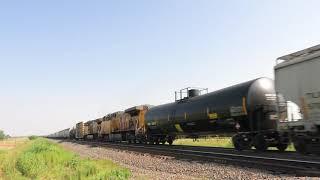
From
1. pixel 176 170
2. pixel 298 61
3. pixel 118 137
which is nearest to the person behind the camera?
pixel 176 170

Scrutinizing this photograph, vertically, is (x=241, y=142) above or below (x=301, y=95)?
below

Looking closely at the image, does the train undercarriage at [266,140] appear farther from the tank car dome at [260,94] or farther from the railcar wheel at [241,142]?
the tank car dome at [260,94]

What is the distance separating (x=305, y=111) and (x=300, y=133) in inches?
36.4

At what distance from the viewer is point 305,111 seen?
595 inches

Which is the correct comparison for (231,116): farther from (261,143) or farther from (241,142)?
(261,143)

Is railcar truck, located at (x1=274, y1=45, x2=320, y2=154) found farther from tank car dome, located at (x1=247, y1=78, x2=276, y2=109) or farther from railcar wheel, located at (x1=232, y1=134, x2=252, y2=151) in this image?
railcar wheel, located at (x1=232, y1=134, x2=252, y2=151)

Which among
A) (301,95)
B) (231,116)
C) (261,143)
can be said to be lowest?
(261,143)

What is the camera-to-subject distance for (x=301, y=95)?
1546cm

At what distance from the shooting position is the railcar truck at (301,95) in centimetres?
1470

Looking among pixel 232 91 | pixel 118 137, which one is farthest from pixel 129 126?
pixel 232 91

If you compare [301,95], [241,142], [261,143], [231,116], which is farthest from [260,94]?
[301,95]

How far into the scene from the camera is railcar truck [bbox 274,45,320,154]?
579 inches

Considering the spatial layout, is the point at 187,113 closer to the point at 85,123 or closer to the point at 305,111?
the point at 305,111

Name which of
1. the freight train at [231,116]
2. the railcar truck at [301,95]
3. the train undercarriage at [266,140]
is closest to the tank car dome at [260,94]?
the freight train at [231,116]
